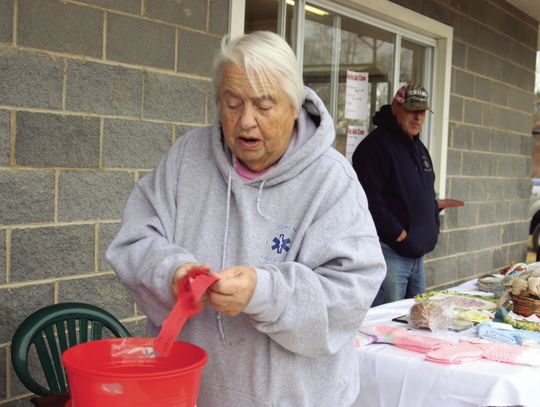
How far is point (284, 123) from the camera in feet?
6.40

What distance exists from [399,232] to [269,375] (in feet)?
9.19

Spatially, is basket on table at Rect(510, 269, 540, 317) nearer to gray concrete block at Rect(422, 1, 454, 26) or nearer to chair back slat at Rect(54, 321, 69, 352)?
chair back slat at Rect(54, 321, 69, 352)

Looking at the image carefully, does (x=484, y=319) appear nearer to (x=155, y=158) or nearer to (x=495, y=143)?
(x=155, y=158)

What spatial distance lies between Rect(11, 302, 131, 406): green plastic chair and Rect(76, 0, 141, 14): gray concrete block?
59.2 inches

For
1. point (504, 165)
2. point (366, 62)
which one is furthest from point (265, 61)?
point (504, 165)

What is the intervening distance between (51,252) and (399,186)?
211 centimetres

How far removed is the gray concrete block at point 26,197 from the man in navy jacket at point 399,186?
74.9 inches

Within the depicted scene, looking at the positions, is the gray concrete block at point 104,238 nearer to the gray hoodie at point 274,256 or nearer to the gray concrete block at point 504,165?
the gray hoodie at point 274,256

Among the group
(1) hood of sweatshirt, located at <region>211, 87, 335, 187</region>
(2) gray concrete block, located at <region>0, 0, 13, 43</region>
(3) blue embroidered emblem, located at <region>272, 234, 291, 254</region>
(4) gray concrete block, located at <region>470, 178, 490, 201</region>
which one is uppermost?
(2) gray concrete block, located at <region>0, 0, 13, 43</region>

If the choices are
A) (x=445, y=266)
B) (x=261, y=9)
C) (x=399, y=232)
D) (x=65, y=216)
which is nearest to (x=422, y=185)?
(x=399, y=232)

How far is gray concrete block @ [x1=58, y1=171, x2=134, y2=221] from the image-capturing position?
3.52 meters

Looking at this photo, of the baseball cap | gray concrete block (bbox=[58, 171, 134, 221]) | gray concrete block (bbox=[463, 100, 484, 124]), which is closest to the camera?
gray concrete block (bbox=[58, 171, 134, 221])

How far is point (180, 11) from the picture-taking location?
410 centimetres

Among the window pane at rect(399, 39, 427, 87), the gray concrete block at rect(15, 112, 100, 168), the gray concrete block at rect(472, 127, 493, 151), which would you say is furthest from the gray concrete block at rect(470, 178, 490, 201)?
the gray concrete block at rect(15, 112, 100, 168)
